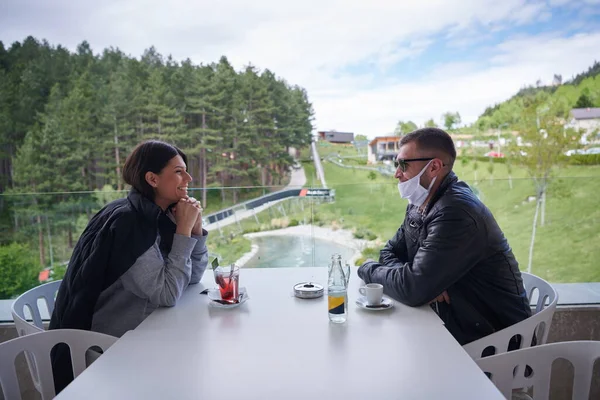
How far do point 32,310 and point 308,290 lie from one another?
1083 millimetres

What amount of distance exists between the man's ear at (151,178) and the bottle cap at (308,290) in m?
0.68

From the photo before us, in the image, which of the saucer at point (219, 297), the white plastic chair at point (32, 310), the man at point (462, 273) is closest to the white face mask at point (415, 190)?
the man at point (462, 273)

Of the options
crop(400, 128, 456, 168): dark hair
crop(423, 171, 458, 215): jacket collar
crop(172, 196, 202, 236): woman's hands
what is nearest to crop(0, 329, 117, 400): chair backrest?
crop(172, 196, 202, 236): woman's hands

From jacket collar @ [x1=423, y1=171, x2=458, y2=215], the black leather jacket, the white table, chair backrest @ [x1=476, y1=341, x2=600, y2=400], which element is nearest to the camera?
the white table

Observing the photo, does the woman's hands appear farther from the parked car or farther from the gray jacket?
the parked car

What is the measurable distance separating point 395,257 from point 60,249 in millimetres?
2330

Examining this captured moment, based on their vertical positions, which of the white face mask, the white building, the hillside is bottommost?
the white face mask

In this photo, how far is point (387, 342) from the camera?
1.28 meters

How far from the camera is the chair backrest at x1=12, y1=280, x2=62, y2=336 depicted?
5.08ft

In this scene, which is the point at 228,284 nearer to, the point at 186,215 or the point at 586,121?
the point at 186,215

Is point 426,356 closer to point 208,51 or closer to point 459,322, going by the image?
point 459,322

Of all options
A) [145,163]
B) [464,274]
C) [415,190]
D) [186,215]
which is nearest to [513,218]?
[415,190]

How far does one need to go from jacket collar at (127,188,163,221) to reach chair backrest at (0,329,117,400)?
46 centimetres

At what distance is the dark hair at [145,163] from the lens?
182cm
